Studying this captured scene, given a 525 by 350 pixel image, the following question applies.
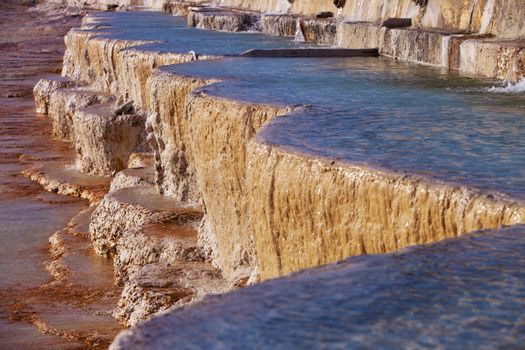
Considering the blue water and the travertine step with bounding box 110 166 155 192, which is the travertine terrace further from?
the blue water

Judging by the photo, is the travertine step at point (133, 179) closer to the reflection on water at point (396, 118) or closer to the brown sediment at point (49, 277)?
the brown sediment at point (49, 277)

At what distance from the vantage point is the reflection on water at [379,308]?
262 cm

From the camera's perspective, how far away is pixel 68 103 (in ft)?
45.0

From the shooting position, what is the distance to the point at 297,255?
4777 mm

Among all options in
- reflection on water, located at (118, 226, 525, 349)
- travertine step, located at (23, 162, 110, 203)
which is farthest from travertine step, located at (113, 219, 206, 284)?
reflection on water, located at (118, 226, 525, 349)

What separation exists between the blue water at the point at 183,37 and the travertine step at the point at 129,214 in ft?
5.92

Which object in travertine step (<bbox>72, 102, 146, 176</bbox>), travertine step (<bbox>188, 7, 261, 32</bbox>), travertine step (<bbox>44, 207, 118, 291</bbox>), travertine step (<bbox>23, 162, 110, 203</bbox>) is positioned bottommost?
travertine step (<bbox>23, 162, 110, 203</bbox>)

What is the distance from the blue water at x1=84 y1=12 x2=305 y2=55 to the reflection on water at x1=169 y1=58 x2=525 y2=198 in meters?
1.94

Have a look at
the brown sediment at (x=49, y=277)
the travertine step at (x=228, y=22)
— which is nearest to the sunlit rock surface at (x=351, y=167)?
the brown sediment at (x=49, y=277)

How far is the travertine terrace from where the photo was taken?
418 cm

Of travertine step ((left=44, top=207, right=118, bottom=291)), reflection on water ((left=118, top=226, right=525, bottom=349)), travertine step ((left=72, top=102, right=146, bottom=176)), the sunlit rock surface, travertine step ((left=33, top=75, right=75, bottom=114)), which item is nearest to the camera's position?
reflection on water ((left=118, top=226, right=525, bottom=349))

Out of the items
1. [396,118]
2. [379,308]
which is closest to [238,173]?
[396,118]

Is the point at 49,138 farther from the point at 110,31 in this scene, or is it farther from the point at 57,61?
the point at 57,61

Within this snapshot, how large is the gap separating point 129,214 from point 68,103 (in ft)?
18.4
